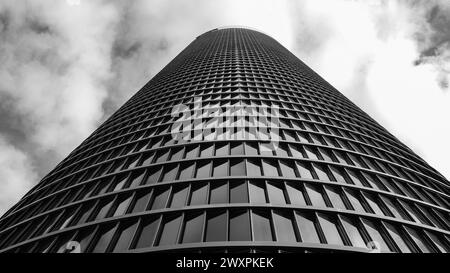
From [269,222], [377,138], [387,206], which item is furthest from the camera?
[377,138]

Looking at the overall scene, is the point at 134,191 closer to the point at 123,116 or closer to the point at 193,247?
the point at 193,247

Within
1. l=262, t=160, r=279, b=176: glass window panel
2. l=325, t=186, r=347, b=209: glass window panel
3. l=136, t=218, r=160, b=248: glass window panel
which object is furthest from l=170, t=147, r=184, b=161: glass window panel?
l=325, t=186, r=347, b=209: glass window panel

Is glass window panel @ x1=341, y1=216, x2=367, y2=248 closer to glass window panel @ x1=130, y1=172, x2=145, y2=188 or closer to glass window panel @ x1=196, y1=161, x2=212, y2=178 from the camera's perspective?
glass window panel @ x1=196, y1=161, x2=212, y2=178

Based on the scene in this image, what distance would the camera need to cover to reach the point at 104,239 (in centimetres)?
1488

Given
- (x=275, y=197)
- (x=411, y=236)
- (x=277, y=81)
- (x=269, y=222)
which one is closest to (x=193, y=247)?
(x=269, y=222)

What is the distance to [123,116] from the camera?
37375 millimetres

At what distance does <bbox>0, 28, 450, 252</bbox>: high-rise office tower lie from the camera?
1444 cm

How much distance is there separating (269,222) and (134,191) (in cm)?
925

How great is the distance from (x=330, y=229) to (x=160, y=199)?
997cm

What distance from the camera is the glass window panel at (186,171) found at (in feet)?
63.9

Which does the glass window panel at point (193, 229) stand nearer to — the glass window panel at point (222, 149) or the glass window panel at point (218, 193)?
the glass window panel at point (218, 193)

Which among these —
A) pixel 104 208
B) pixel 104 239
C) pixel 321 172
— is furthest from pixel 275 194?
pixel 104 208

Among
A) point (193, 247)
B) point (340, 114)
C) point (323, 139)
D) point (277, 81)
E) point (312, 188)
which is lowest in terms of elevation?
point (193, 247)

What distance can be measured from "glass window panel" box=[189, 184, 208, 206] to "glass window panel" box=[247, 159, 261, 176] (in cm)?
336
